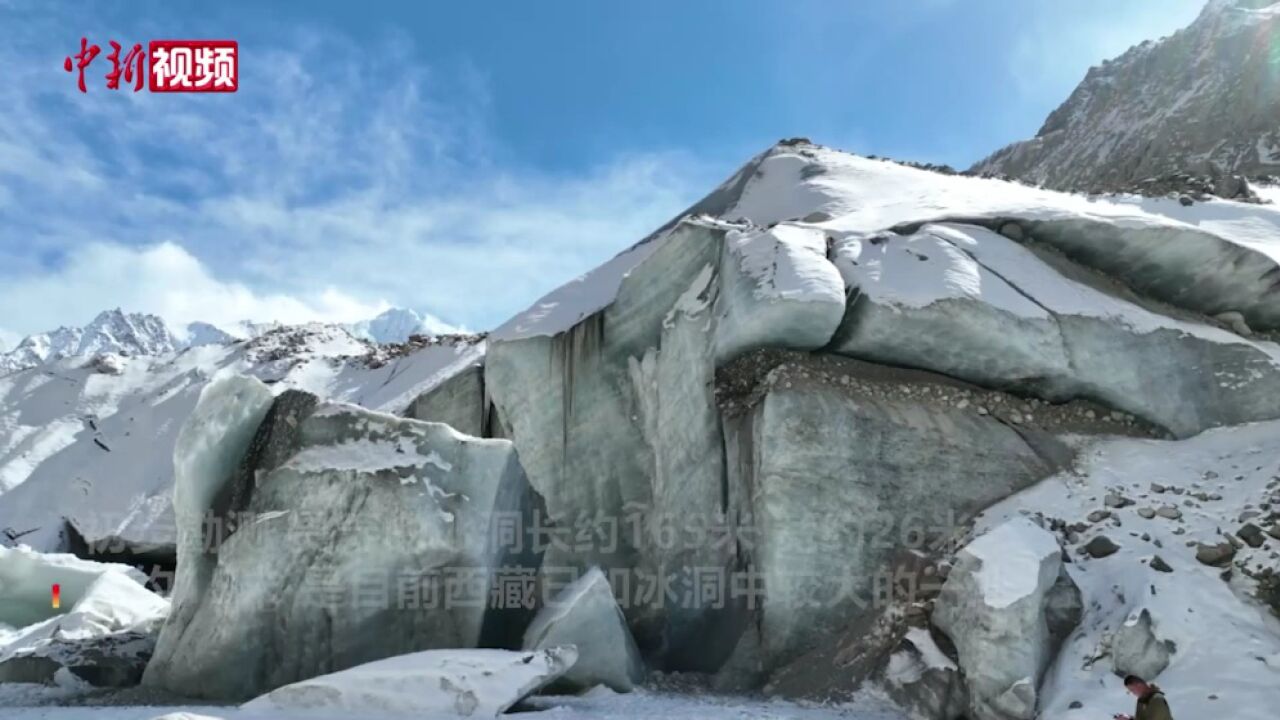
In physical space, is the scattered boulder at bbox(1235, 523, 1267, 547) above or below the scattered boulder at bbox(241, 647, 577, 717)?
above

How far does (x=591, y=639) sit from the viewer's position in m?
10.6

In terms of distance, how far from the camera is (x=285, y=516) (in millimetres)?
10930

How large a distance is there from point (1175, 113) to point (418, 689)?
52640 mm

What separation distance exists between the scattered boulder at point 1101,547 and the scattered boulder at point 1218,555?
79cm

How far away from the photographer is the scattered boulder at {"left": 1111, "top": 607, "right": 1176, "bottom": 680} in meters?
7.86

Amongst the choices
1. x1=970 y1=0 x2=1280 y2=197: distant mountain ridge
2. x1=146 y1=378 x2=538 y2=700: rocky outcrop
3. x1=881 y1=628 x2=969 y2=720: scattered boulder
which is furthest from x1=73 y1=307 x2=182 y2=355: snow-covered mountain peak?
x1=881 y1=628 x2=969 y2=720: scattered boulder

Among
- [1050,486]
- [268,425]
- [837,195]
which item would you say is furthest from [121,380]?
[1050,486]

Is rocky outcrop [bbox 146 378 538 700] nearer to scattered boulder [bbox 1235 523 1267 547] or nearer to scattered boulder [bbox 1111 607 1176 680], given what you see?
scattered boulder [bbox 1111 607 1176 680]

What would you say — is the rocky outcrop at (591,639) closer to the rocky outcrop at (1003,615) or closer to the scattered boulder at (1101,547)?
the rocky outcrop at (1003,615)

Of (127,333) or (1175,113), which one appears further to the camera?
(127,333)

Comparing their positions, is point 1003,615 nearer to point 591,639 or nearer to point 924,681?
point 924,681

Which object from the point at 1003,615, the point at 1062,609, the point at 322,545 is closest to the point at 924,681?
the point at 1003,615

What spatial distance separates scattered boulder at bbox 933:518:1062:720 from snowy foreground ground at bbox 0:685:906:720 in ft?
3.46

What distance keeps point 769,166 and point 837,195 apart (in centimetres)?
317
